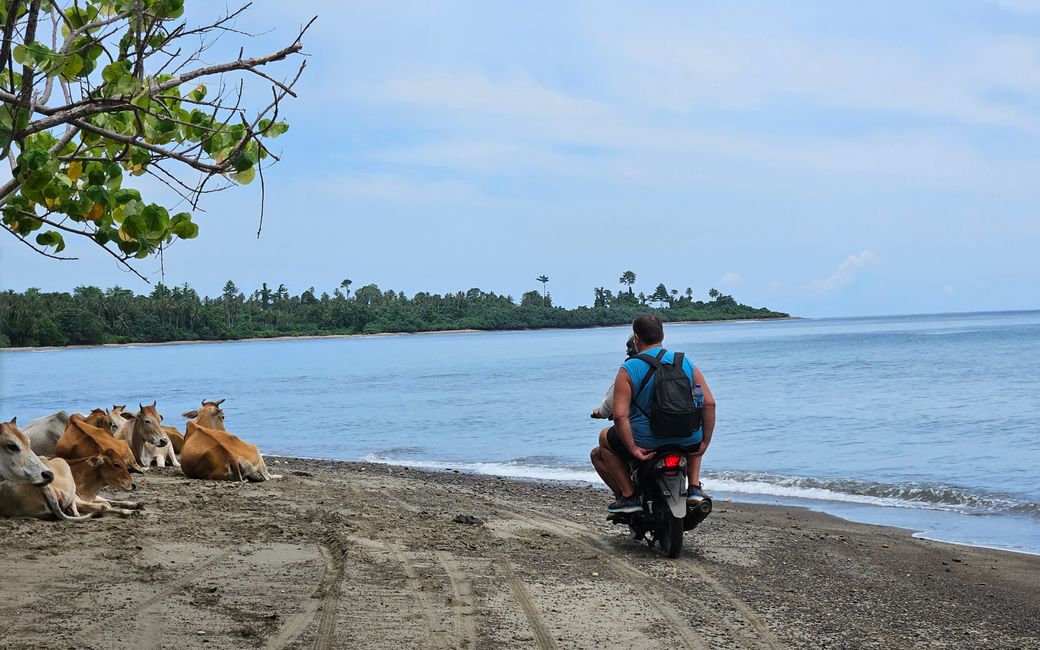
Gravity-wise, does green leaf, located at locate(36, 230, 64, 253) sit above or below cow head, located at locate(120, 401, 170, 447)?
above

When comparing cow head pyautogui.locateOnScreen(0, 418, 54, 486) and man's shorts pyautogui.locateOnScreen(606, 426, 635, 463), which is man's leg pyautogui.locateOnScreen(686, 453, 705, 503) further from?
cow head pyautogui.locateOnScreen(0, 418, 54, 486)

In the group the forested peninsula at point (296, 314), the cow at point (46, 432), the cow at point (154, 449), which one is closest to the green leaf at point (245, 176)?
the cow at point (46, 432)

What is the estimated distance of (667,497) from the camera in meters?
7.69

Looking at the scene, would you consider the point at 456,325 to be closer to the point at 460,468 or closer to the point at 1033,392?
the point at 1033,392

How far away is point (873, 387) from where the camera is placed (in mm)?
37875

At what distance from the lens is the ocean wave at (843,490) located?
1318 cm

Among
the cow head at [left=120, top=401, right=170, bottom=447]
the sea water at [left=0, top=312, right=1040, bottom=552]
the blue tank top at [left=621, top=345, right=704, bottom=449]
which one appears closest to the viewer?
the blue tank top at [left=621, top=345, right=704, bottom=449]

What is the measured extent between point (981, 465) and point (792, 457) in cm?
337

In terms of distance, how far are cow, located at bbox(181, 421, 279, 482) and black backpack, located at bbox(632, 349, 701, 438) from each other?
19.9 feet

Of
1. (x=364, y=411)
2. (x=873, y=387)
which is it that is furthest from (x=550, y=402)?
(x=873, y=387)

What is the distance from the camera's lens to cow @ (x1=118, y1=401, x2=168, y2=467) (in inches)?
507

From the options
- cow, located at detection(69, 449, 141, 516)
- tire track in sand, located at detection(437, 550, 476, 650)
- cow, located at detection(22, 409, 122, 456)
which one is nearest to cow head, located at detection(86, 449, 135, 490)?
cow, located at detection(69, 449, 141, 516)

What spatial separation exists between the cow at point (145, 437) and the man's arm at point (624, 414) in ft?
24.3

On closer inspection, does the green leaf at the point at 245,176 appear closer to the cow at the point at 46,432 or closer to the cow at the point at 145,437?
the cow at the point at 46,432
